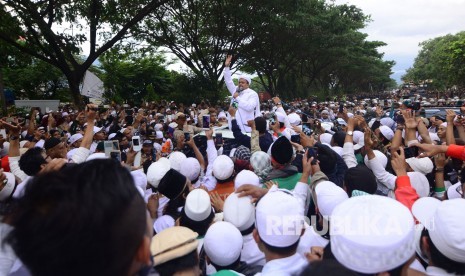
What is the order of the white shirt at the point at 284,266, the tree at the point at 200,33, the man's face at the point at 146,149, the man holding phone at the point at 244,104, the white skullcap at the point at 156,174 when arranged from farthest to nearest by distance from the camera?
the tree at the point at 200,33 → the man holding phone at the point at 244,104 → the man's face at the point at 146,149 → the white skullcap at the point at 156,174 → the white shirt at the point at 284,266

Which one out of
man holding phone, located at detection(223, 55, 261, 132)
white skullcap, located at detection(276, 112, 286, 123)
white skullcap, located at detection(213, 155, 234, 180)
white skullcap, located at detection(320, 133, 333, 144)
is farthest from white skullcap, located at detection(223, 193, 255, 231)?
man holding phone, located at detection(223, 55, 261, 132)

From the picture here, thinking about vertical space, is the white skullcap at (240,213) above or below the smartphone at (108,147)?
below

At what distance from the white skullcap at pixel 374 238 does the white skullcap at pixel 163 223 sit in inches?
63.7

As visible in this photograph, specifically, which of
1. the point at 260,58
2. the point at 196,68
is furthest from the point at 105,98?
the point at 260,58

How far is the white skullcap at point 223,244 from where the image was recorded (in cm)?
224

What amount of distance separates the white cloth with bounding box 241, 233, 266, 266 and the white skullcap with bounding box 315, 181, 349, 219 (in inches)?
20.0

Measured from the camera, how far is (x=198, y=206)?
2.59 metres

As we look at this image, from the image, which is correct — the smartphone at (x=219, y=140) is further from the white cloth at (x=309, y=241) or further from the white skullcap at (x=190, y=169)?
the white cloth at (x=309, y=241)

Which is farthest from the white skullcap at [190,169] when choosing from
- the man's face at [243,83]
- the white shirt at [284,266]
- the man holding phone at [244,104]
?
the man's face at [243,83]

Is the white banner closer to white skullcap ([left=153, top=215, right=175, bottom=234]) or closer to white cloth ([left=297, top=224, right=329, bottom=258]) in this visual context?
white skullcap ([left=153, top=215, right=175, bottom=234])

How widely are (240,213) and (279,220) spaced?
581mm

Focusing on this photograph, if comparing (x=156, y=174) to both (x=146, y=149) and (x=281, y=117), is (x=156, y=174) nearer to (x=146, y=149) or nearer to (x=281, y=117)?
(x=146, y=149)

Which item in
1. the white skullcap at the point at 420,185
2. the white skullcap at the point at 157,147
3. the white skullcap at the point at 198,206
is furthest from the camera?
the white skullcap at the point at 157,147

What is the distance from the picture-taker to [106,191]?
3.78ft
